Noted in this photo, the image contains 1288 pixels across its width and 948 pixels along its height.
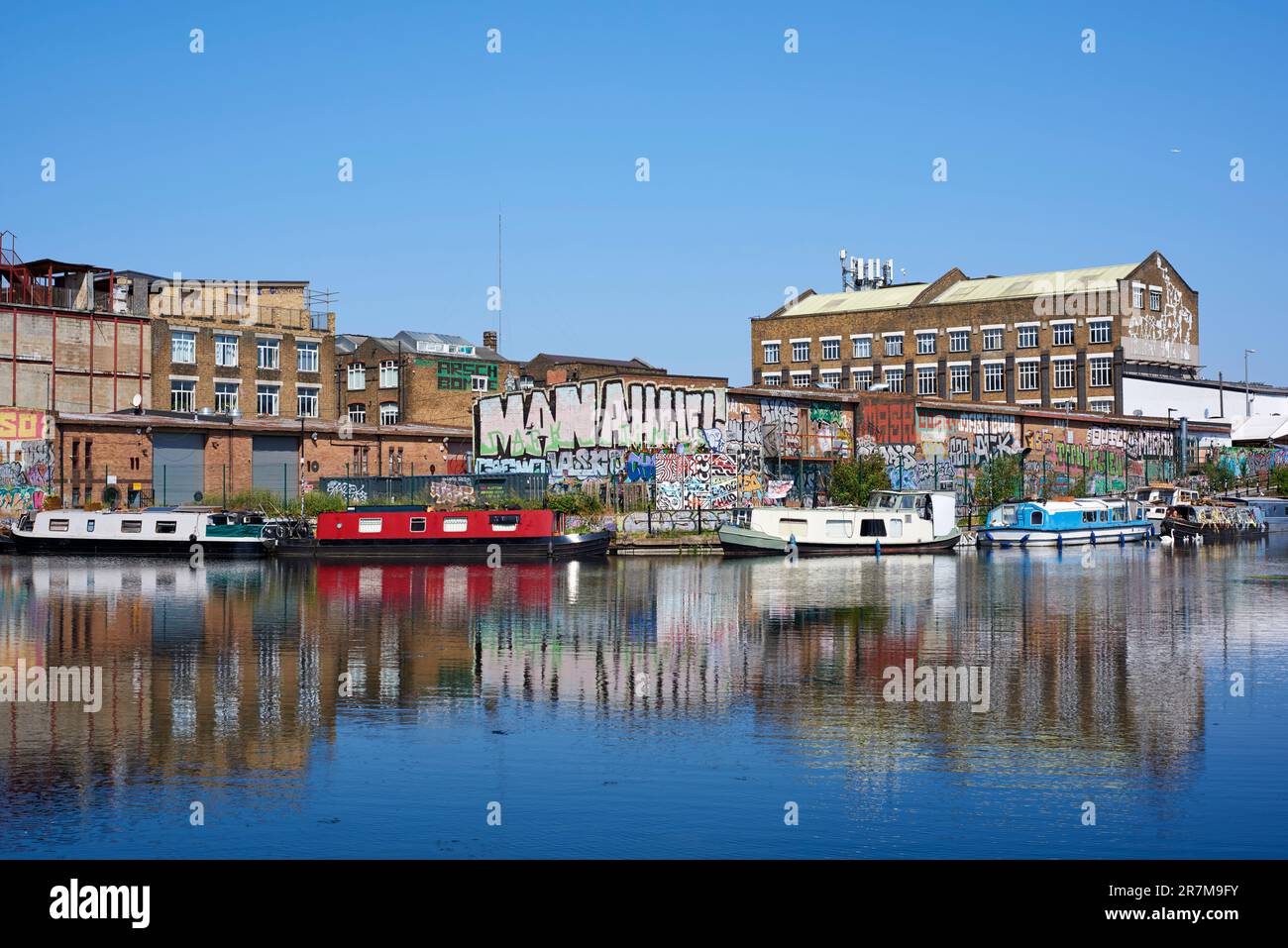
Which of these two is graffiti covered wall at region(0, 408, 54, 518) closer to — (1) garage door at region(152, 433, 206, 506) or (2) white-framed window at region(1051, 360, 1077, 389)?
(1) garage door at region(152, 433, 206, 506)

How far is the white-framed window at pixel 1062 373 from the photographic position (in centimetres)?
9062

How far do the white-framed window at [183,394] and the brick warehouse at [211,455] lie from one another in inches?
161

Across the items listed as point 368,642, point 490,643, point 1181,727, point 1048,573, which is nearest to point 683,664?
point 490,643

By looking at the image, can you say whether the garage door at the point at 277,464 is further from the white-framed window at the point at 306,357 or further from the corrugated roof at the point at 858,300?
the corrugated roof at the point at 858,300

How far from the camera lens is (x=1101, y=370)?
8925 centimetres

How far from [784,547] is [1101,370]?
44.0 meters

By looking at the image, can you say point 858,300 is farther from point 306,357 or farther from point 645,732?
point 645,732

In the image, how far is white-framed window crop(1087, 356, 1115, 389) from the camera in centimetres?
8875

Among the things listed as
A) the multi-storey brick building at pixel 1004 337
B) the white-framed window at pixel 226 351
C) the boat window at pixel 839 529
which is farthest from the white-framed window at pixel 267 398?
the multi-storey brick building at pixel 1004 337

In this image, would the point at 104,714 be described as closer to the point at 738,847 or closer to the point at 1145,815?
the point at 738,847

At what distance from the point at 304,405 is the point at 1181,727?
6540 cm

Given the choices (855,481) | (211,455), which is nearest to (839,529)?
(855,481)

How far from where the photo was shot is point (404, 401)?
263ft

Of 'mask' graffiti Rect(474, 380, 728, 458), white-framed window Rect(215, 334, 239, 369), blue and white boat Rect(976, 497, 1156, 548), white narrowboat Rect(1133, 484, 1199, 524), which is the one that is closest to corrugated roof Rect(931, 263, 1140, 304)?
white narrowboat Rect(1133, 484, 1199, 524)
